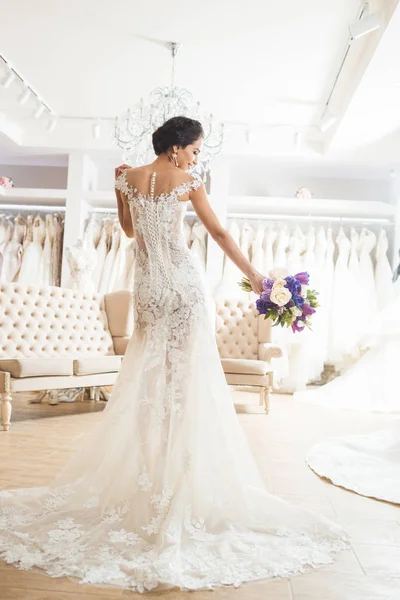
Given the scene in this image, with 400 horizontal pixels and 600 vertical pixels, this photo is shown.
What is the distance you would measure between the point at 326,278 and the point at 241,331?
1.82m

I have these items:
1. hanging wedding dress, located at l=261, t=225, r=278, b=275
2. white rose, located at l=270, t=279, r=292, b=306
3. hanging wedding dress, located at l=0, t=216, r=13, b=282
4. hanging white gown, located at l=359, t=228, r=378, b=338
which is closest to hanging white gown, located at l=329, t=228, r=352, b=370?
hanging white gown, located at l=359, t=228, r=378, b=338

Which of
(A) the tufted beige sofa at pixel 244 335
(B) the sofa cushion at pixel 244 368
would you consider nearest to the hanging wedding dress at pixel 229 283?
(A) the tufted beige sofa at pixel 244 335

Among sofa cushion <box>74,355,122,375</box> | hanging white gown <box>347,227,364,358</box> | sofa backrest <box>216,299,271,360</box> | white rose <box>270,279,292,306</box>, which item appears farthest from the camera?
hanging white gown <box>347,227,364,358</box>

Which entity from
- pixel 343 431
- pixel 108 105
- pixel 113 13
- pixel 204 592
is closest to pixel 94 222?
pixel 108 105

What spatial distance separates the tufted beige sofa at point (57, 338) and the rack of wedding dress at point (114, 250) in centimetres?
148

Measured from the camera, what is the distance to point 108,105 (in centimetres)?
669

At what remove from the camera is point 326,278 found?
7.41m

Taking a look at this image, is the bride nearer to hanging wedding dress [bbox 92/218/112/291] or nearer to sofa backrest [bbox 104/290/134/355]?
sofa backrest [bbox 104/290/134/355]

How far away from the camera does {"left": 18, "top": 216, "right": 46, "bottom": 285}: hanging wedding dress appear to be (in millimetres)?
7547

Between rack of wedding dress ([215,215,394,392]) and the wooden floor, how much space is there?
1280 mm

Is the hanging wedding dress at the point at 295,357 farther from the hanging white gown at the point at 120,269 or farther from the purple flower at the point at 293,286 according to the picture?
the purple flower at the point at 293,286

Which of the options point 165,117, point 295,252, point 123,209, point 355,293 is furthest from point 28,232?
point 123,209

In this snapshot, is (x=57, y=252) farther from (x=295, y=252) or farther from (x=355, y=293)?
(x=355, y=293)

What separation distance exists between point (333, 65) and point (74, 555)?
501cm
